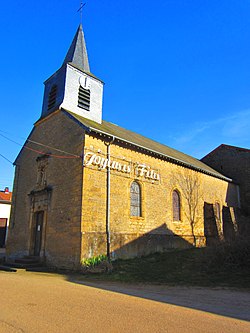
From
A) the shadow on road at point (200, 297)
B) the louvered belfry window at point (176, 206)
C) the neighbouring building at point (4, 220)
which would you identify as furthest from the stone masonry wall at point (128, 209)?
the neighbouring building at point (4, 220)

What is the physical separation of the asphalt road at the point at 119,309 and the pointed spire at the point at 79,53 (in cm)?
1375

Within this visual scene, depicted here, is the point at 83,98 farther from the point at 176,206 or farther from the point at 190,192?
the point at 190,192

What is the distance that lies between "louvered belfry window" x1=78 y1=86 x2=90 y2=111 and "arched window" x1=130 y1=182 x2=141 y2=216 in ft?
17.9

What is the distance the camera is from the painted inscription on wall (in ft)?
42.1

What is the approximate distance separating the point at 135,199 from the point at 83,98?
6.73 meters

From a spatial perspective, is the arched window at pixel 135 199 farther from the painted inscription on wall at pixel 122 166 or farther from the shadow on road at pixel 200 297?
the shadow on road at pixel 200 297

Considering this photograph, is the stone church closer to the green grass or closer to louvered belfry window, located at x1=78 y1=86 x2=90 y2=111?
louvered belfry window, located at x1=78 y1=86 x2=90 y2=111

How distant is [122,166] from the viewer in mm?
14242

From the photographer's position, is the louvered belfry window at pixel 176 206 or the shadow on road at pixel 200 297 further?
the louvered belfry window at pixel 176 206

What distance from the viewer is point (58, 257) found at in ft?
41.0

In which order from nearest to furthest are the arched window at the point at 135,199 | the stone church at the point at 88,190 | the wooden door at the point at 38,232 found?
the stone church at the point at 88,190, the wooden door at the point at 38,232, the arched window at the point at 135,199

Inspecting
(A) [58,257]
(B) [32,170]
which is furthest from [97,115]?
(A) [58,257]

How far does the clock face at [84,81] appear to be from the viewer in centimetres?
1625

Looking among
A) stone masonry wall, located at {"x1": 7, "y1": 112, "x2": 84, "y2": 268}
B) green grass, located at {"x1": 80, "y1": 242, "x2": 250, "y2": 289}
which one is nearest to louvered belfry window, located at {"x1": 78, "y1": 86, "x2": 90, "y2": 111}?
stone masonry wall, located at {"x1": 7, "y1": 112, "x2": 84, "y2": 268}
